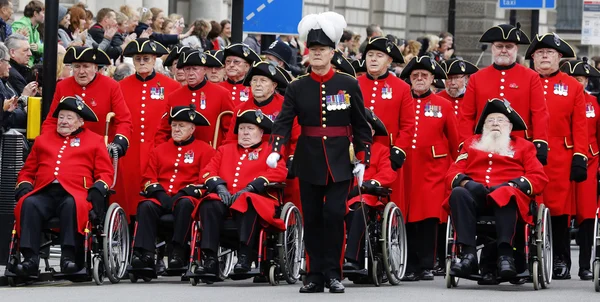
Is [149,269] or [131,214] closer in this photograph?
[149,269]

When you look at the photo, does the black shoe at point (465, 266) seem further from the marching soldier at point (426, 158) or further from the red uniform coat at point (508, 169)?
the marching soldier at point (426, 158)

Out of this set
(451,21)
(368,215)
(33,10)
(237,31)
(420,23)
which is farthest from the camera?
(420,23)

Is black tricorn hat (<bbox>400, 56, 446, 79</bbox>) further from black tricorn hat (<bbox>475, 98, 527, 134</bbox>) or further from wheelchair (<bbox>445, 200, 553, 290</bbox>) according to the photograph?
wheelchair (<bbox>445, 200, 553, 290</bbox>)

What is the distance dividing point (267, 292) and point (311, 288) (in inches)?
13.3

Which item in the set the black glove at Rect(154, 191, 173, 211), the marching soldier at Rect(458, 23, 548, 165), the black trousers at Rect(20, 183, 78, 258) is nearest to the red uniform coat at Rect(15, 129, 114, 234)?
the black trousers at Rect(20, 183, 78, 258)

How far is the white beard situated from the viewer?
47.0ft

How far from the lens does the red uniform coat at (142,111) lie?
1588 centimetres

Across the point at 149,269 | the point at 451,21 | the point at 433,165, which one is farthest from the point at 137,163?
the point at 451,21

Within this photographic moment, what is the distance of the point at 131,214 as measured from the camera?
15.6 m

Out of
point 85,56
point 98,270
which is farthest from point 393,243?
point 85,56

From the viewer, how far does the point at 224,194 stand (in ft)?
47.2

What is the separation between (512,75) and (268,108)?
2.00 meters

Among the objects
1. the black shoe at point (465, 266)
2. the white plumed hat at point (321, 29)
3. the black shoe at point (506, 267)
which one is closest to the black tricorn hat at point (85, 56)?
the white plumed hat at point (321, 29)

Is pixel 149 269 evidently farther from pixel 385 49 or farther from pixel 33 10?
pixel 33 10
